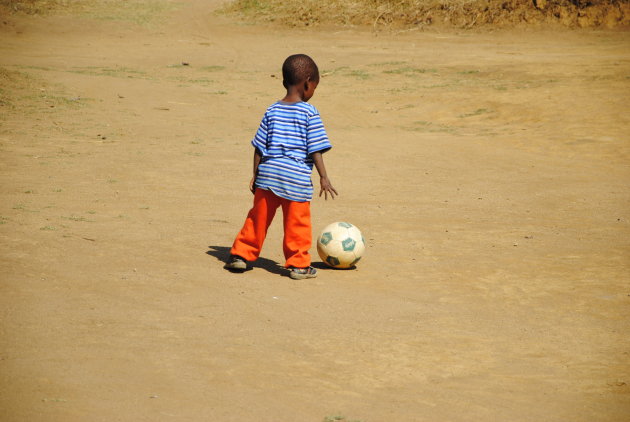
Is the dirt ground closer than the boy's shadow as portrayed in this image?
Yes

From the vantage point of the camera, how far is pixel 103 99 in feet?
48.9

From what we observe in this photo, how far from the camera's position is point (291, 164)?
224 inches

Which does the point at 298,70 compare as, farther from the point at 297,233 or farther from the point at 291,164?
the point at 297,233

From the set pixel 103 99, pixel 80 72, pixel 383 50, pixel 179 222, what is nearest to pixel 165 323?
pixel 179 222

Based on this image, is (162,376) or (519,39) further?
(519,39)

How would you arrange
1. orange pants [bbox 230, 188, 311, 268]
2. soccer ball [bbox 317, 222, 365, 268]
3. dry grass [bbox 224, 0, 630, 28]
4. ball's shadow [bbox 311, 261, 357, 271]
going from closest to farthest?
orange pants [bbox 230, 188, 311, 268] < soccer ball [bbox 317, 222, 365, 268] < ball's shadow [bbox 311, 261, 357, 271] < dry grass [bbox 224, 0, 630, 28]

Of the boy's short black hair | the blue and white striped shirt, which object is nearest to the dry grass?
the boy's short black hair

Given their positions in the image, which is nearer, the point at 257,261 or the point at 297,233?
the point at 297,233

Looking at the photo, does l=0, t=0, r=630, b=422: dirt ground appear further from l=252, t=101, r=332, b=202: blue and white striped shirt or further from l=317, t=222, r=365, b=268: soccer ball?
l=252, t=101, r=332, b=202: blue and white striped shirt

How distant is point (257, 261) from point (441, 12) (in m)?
23.2

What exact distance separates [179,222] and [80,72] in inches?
487

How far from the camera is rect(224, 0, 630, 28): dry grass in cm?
2558

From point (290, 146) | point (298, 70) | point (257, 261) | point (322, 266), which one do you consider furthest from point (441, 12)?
point (290, 146)

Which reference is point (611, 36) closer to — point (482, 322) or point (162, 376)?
point (482, 322)
